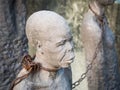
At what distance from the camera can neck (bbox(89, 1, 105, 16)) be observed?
2.63 metres

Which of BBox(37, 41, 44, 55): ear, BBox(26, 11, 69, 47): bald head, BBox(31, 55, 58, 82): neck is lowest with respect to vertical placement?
BBox(31, 55, 58, 82): neck

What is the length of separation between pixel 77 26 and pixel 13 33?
1616 millimetres

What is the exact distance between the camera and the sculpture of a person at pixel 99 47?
2635 millimetres

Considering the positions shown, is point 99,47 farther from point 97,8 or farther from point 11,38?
point 11,38

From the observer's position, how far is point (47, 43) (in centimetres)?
189

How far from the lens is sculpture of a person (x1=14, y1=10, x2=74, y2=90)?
73.5 inches

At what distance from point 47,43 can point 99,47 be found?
2.74ft

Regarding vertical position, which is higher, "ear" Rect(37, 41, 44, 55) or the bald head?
the bald head

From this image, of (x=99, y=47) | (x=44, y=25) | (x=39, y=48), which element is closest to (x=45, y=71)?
(x=39, y=48)

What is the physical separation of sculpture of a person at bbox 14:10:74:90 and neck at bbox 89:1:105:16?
76cm

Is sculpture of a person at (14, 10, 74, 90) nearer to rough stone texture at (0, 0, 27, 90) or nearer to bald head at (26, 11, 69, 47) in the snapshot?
bald head at (26, 11, 69, 47)

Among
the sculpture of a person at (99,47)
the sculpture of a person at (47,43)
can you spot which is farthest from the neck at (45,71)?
the sculpture of a person at (99,47)

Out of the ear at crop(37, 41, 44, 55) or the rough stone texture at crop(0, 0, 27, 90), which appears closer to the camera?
the ear at crop(37, 41, 44, 55)

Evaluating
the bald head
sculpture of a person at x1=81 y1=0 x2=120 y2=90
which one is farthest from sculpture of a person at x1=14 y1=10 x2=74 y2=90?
sculpture of a person at x1=81 y1=0 x2=120 y2=90
